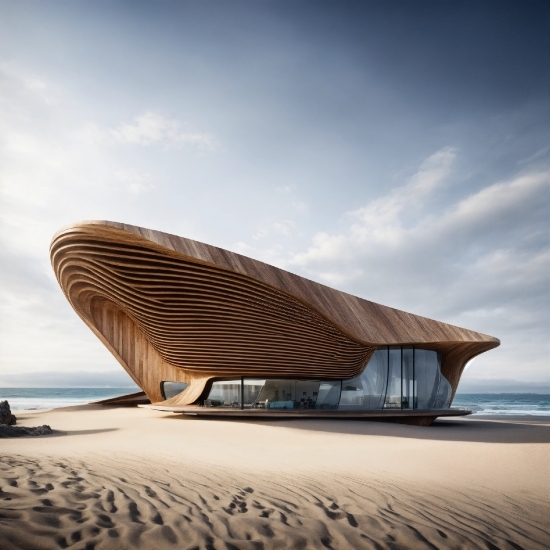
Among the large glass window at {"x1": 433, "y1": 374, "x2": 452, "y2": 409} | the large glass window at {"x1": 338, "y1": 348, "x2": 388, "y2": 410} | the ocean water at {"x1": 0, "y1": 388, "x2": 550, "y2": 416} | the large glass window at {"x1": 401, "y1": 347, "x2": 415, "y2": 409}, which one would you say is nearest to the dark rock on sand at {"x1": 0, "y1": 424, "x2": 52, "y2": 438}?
the large glass window at {"x1": 338, "y1": 348, "x2": 388, "y2": 410}

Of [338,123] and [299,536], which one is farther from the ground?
[338,123]

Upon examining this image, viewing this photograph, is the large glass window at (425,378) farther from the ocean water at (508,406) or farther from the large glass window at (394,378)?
the ocean water at (508,406)

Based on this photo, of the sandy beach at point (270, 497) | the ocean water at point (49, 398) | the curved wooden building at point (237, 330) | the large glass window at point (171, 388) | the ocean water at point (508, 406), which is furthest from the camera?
the ocean water at point (49, 398)

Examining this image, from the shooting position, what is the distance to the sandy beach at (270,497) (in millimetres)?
3705

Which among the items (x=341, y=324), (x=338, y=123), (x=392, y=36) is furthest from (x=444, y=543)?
(x=338, y=123)

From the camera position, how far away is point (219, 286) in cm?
1340

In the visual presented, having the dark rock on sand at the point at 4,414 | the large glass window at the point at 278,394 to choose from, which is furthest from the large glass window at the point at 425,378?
the dark rock on sand at the point at 4,414

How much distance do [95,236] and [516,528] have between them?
409 inches

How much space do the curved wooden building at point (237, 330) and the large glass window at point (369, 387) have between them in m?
0.04

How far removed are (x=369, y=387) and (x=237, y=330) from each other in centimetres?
593

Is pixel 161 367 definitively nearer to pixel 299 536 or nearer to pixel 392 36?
pixel 392 36

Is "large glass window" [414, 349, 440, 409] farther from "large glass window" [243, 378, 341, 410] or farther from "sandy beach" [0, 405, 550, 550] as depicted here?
"sandy beach" [0, 405, 550, 550]

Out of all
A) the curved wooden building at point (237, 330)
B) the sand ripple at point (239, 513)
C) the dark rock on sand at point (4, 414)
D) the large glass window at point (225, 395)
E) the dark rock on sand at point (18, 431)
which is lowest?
the sand ripple at point (239, 513)

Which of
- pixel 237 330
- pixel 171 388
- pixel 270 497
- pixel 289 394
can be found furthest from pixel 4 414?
pixel 270 497
